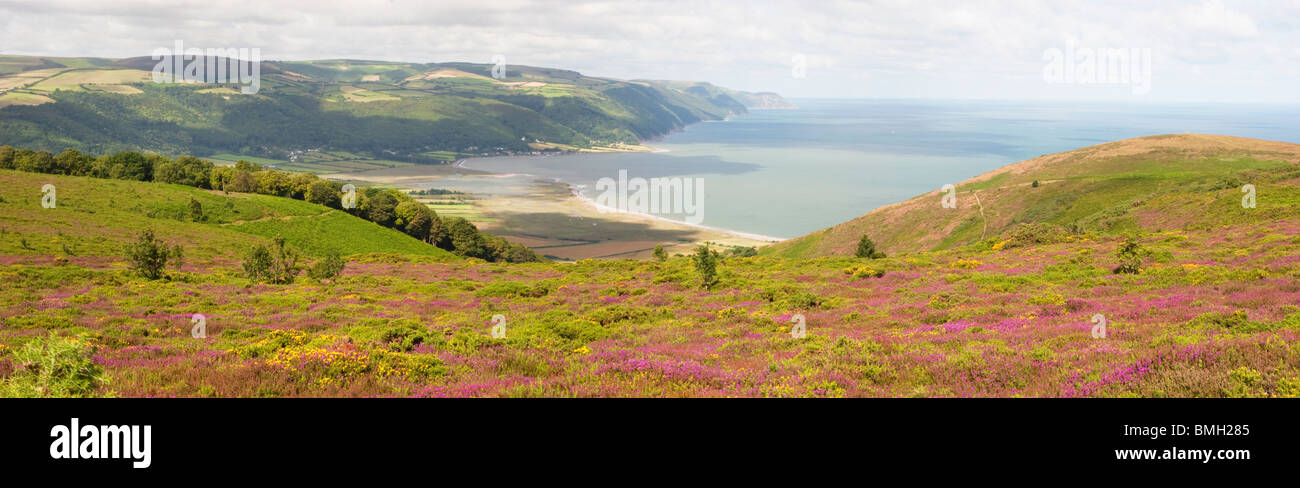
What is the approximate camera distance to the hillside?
64125 mm

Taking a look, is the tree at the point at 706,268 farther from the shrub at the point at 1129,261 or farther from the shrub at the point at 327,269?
the shrub at the point at 327,269

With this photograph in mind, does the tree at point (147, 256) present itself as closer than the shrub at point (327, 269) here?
Yes

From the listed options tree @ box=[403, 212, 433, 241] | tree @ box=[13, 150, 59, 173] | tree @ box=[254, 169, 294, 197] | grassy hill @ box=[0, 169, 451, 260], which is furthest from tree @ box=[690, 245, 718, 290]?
tree @ box=[13, 150, 59, 173]

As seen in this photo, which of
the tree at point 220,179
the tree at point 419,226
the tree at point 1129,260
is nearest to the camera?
the tree at point 1129,260

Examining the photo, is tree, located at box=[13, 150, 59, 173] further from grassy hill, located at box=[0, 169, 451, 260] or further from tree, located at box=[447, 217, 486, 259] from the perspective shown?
tree, located at box=[447, 217, 486, 259]

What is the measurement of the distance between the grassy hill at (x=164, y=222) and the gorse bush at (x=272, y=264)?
23840 mm

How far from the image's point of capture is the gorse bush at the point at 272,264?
40.9 metres

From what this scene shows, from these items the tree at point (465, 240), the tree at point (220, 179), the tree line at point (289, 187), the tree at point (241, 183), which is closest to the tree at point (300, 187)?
the tree line at point (289, 187)

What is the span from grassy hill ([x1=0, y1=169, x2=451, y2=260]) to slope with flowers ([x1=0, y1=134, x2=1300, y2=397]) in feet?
97.6

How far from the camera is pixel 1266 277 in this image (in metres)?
20.6

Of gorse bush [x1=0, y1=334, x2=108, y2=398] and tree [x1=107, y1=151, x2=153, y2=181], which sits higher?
tree [x1=107, y1=151, x2=153, y2=181]

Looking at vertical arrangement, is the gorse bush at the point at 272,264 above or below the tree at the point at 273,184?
below
